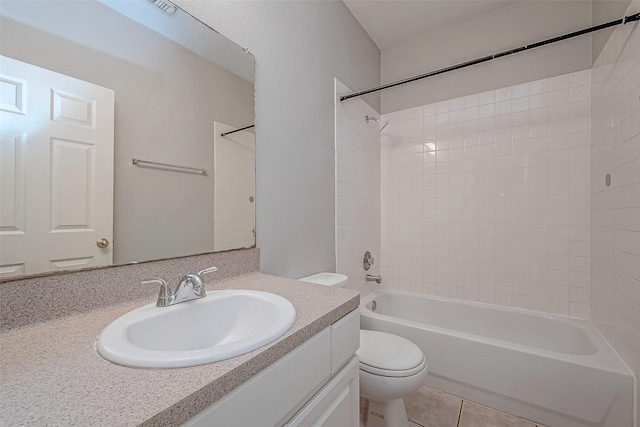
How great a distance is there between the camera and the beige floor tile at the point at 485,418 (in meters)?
1.39

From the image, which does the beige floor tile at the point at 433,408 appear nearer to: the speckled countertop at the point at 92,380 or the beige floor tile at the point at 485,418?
the beige floor tile at the point at 485,418

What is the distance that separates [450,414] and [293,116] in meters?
1.85

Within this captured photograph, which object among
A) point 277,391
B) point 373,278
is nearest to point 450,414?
point 373,278

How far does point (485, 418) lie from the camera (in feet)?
Answer: 4.69

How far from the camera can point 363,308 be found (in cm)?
192

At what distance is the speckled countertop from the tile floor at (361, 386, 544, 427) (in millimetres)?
1257

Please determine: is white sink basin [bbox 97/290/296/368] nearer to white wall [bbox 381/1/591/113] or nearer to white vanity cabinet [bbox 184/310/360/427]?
white vanity cabinet [bbox 184/310/360/427]

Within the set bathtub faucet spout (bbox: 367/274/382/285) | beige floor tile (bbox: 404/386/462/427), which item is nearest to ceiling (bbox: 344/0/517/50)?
bathtub faucet spout (bbox: 367/274/382/285)

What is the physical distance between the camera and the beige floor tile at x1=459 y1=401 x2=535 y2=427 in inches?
54.8

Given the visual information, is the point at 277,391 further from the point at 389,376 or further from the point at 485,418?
the point at 485,418

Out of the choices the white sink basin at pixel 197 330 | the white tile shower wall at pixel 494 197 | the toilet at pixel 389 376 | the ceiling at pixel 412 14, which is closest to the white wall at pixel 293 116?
the ceiling at pixel 412 14

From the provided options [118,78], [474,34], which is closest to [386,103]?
[474,34]

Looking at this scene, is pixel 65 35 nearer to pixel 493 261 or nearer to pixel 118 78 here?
pixel 118 78

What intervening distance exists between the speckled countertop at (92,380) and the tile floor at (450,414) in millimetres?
1256
